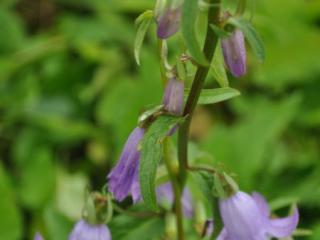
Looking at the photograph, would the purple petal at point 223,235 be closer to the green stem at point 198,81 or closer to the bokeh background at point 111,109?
the green stem at point 198,81

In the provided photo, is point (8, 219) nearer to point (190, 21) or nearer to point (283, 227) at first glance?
point (283, 227)

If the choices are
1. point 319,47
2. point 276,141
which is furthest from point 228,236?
point 319,47

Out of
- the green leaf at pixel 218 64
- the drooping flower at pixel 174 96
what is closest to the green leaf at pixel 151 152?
the drooping flower at pixel 174 96

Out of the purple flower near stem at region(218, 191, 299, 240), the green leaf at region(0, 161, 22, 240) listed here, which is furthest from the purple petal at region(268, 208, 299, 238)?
the green leaf at region(0, 161, 22, 240)

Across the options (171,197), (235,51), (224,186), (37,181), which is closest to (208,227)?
(171,197)

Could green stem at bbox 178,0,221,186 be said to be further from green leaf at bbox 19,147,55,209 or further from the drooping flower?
green leaf at bbox 19,147,55,209

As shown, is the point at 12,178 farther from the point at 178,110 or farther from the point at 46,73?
the point at 178,110
